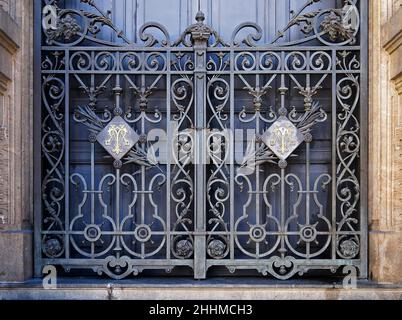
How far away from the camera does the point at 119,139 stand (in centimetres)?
455

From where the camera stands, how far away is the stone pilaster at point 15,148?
14.0 feet

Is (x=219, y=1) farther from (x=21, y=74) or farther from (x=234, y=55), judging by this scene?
(x=21, y=74)

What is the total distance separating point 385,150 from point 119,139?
2.19 meters

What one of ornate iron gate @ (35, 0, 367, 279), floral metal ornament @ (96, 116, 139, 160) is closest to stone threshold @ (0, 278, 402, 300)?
ornate iron gate @ (35, 0, 367, 279)

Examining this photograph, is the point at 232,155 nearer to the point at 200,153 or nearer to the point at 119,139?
the point at 200,153

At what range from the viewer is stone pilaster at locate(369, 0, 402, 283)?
4.27 m

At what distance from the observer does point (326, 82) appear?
4.67 m

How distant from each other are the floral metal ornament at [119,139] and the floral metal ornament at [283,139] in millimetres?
1123

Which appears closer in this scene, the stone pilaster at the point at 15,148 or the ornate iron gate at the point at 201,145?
the stone pilaster at the point at 15,148

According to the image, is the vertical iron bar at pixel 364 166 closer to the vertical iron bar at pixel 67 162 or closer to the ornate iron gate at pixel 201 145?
the ornate iron gate at pixel 201 145

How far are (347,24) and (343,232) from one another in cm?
175

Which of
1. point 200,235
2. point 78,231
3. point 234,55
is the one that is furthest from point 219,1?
point 78,231

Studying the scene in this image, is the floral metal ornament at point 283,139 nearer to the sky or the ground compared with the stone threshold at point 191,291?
nearer to the sky

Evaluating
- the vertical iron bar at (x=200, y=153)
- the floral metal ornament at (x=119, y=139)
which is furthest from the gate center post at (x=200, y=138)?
the floral metal ornament at (x=119, y=139)
